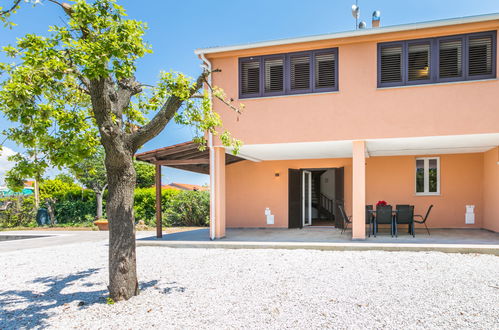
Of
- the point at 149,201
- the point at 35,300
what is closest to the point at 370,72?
the point at 35,300

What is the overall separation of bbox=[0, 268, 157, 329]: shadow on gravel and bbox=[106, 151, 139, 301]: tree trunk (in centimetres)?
42

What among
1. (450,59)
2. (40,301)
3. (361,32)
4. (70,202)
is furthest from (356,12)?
(70,202)

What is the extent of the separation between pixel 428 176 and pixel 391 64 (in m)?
5.13

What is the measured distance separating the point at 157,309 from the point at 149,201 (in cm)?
1426

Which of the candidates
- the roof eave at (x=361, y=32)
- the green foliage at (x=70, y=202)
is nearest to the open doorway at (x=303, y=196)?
the roof eave at (x=361, y=32)

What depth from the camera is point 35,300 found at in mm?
5547

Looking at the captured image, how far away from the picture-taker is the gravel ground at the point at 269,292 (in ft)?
14.4

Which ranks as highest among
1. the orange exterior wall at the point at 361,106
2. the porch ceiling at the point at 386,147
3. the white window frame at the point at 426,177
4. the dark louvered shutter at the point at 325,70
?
the dark louvered shutter at the point at 325,70

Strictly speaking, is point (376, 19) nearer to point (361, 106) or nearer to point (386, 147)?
point (361, 106)

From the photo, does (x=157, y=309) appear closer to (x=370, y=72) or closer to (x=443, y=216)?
(x=370, y=72)

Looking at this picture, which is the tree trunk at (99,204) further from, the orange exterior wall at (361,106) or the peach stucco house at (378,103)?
the orange exterior wall at (361,106)

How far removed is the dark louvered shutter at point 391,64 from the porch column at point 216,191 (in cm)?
487

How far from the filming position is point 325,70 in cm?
964

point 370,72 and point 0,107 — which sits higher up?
point 370,72
